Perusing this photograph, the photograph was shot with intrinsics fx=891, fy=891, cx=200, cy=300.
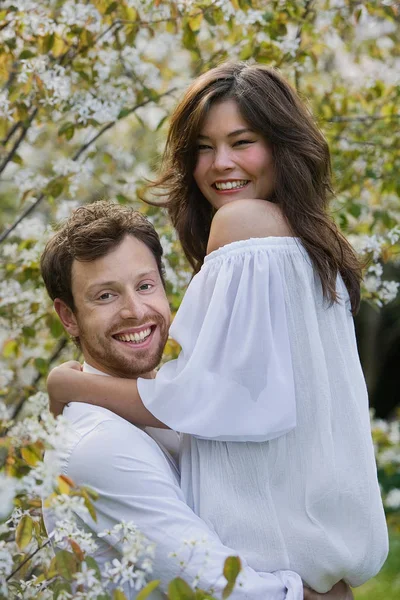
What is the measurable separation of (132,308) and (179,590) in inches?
38.7

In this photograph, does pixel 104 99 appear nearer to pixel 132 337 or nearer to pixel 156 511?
pixel 132 337

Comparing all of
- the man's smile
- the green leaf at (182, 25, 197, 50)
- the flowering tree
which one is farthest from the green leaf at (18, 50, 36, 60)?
the man's smile

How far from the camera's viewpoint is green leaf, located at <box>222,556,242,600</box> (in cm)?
184

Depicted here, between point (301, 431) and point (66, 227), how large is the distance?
3.11 ft

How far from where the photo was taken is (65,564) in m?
1.89

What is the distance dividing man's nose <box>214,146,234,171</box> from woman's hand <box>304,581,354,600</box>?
123 centimetres

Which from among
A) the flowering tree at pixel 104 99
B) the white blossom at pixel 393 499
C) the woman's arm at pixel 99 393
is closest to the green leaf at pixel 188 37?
the flowering tree at pixel 104 99

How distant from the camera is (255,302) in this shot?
2371 millimetres

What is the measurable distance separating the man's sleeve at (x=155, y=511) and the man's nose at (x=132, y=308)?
1.21ft

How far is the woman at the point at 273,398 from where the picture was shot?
2.31 m

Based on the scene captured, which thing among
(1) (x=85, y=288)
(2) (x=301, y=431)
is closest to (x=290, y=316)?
(2) (x=301, y=431)

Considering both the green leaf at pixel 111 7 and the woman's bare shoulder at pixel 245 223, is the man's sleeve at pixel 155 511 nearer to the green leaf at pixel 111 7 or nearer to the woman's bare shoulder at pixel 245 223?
the woman's bare shoulder at pixel 245 223

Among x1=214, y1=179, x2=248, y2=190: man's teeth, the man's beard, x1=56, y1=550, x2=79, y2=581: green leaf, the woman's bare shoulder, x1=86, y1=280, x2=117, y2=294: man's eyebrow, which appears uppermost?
x1=214, y1=179, x2=248, y2=190: man's teeth

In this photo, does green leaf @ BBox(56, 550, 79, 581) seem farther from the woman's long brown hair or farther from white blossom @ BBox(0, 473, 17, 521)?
the woman's long brown hair
